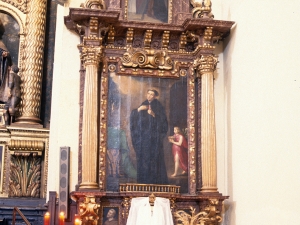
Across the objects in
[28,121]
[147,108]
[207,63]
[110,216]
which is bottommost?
[110,216]

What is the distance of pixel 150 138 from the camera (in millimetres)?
8406

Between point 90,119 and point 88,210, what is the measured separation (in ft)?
4.31

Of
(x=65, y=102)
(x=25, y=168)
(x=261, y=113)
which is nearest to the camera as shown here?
(x=261, y=113)

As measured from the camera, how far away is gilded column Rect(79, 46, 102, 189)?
7891 millimetres

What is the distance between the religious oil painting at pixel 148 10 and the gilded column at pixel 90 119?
95 centimetres

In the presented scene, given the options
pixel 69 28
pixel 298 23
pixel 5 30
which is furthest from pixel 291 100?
pixel 5 30

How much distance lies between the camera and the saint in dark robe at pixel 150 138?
828 centimetres

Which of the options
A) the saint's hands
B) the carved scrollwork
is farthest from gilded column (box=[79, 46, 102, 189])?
the saint's hands

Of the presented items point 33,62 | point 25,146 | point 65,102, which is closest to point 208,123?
point 65,102

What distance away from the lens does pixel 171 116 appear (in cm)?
856

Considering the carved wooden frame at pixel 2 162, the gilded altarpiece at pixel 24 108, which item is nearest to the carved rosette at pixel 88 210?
the gilded altarpiece at pixel 24 108

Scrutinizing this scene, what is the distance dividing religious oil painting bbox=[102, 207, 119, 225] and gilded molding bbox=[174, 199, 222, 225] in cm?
85

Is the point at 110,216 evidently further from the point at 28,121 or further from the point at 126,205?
the point at 28,121

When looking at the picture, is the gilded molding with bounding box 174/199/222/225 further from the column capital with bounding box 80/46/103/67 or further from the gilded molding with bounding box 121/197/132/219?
Result: the column capital with bounding box 80/46/103/67
